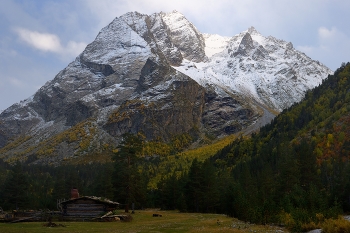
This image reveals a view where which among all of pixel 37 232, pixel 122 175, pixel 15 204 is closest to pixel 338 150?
pixel 122 175

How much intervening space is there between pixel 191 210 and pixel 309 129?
75247 millimetres

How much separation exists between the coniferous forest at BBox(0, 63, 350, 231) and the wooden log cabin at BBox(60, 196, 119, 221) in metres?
7.15

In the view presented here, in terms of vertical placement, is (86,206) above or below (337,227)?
above

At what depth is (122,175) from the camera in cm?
6581

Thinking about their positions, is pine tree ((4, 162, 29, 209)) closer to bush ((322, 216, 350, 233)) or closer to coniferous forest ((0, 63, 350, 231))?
coniferous forest ((0, 63, 350, 231))

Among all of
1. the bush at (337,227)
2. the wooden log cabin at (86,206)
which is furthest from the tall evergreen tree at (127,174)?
Answer: the bush at (337,227)

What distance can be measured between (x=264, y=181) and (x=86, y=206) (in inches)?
1425

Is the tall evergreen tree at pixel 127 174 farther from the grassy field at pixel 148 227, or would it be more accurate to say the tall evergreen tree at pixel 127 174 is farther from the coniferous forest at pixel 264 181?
the grassy field at pixel 148 227

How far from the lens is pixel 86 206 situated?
194 ft

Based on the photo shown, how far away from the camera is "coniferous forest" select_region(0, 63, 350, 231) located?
1889 inches

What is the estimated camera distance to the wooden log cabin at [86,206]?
5806 centimetres

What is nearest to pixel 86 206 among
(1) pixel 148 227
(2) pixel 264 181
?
(1) pixel 148 227

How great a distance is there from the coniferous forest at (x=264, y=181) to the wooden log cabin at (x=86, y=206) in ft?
23.5

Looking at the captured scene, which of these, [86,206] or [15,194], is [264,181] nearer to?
[86,206]
